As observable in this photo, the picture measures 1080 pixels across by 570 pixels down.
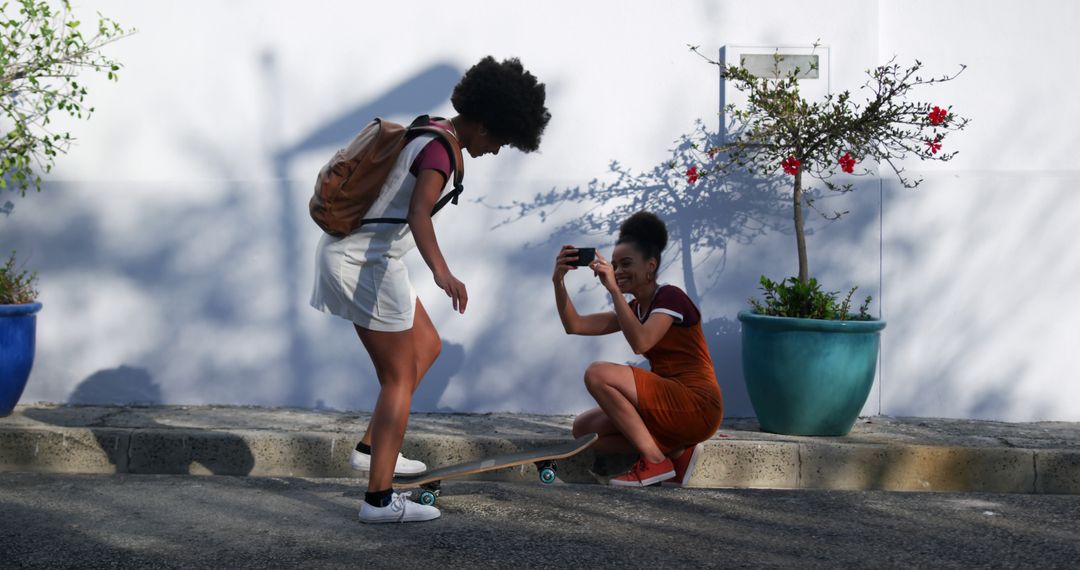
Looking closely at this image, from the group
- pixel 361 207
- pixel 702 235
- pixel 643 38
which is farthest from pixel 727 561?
pixel 643 38

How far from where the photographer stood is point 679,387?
16.0 feet

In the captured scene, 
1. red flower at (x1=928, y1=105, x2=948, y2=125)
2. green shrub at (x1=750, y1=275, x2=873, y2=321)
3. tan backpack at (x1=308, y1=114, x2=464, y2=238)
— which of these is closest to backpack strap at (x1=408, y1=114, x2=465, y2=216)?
tan backpack at (x1=308, y1=114, x2=464, y2=238)

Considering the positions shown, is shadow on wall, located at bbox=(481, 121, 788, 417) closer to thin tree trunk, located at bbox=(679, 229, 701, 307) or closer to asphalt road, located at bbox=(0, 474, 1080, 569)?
thin tree trunk, located at bbox=(679, 229, 701, 307)

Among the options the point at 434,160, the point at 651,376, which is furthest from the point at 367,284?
the point at 651,376

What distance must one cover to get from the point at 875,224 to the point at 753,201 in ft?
2.17

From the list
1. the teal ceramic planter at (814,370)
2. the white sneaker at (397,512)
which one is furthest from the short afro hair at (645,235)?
the white sneaker at (397,512)

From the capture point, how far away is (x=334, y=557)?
379cm

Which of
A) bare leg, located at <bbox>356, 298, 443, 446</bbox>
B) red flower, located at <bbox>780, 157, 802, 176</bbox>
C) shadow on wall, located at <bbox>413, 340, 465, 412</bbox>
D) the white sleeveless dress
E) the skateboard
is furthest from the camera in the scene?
shadow on wall, located at <bbox>413, 340, 465, 412</bbox>

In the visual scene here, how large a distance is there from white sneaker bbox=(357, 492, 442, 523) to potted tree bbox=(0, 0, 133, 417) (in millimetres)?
2415

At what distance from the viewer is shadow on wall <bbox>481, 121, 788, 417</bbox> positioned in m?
6.36

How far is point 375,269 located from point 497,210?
2.28 m

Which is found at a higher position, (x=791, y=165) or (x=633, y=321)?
(x=791, y=165)

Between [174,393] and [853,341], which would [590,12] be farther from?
[174,393]

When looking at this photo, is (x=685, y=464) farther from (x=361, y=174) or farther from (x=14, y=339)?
(x=14, y=339)
